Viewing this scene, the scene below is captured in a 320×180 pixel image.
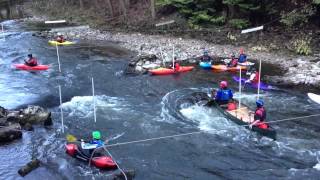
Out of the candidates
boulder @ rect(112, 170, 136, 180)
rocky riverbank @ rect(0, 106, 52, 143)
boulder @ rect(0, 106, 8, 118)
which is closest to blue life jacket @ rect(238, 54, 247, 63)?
rocky riverbank @ rect(0, 106, 52, 143)

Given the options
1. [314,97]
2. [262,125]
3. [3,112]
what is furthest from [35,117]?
[314,97]

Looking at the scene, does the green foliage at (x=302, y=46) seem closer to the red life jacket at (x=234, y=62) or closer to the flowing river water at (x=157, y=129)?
the red life jacket at (x=234, y=62)

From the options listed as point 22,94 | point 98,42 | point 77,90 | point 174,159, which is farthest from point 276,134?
point 98,42

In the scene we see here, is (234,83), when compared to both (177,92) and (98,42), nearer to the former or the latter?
(177,92)

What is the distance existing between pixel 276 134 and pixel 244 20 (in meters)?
16.1

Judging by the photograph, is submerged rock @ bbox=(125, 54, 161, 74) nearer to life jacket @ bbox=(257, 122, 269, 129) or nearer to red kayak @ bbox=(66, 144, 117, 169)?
life jacket @ bbox=(257, 122, 269, 129)

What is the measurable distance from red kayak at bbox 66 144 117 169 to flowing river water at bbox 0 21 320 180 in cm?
23

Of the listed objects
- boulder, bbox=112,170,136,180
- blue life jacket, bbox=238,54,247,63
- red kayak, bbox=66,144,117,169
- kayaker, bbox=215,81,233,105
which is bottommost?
boulder, bbox=112,170,136,180

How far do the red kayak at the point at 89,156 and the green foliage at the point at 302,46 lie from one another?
1612 cm

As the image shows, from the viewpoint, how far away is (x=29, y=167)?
13.1 meters

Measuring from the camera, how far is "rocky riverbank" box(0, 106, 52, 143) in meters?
15.9

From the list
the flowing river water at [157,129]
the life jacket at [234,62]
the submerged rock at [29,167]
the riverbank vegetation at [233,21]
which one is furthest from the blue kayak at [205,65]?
the submerged rock at [29,167]

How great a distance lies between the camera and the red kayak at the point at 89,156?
1297cm

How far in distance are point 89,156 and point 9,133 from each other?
3739 mm
